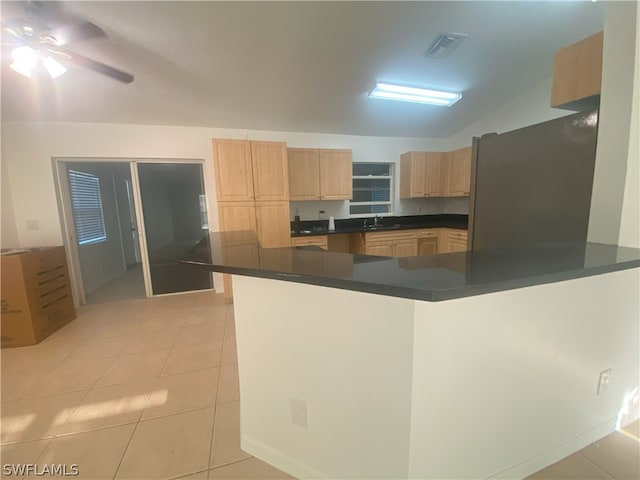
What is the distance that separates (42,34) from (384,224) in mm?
4559

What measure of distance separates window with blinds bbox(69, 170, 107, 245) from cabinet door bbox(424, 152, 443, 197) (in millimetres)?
5573

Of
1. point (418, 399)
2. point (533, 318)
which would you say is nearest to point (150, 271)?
point (418, 399)

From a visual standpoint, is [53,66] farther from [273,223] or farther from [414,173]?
[414,173]

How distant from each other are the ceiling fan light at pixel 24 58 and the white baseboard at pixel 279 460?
2.86 metres

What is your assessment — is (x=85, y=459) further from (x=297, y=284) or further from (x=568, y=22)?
(x=568, y=22)

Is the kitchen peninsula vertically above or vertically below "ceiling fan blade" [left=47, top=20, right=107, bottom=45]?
below

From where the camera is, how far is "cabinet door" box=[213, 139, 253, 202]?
3.50 metres

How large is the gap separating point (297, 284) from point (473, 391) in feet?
2.71

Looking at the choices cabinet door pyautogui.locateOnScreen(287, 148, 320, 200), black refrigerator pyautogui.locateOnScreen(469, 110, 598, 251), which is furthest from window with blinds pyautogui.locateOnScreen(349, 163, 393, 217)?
black refrigerator pyautogui.locateOnScreen(469, 110, 598, 251)

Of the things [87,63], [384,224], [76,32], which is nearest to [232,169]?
[87,63]

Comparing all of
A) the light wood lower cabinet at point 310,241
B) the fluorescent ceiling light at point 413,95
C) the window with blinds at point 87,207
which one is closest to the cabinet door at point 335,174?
the light wood lower cabinet at point 310,241

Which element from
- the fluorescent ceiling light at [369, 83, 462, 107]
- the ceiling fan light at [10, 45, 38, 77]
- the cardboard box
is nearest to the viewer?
the ceiling fan light at [10, 45, 38, 77]

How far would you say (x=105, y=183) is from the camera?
4.79 m

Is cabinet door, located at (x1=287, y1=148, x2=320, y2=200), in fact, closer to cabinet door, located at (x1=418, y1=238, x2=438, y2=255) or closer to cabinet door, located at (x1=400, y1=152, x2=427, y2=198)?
cabinet door, located at (x1=400, y1=152, x2=427, y2=198)
